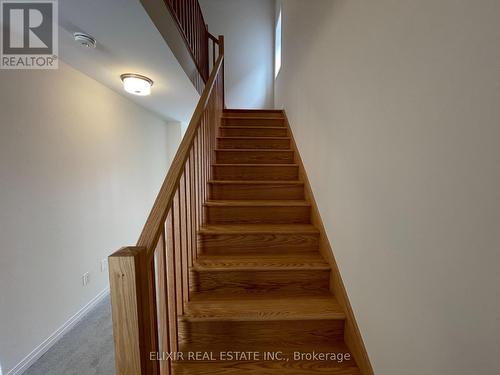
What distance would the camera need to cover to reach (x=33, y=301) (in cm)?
158

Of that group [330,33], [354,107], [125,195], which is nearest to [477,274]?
[354,107]

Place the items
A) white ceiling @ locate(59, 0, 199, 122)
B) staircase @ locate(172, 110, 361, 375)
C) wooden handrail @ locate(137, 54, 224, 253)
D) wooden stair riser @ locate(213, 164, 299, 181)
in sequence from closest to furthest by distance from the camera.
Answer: wooden handrail @ locate(137, 54, 224, 253) < staircase @ locate(172, 110, 361, 375) < white ceiling @ locate(59, 0, 199, 122) < wooden stair riser @ locate(213, 164, 299, 181)

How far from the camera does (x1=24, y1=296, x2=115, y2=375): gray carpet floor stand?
154 centimetres

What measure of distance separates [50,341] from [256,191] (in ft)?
6.35

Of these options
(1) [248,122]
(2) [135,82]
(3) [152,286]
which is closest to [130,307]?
(3) [152,286]

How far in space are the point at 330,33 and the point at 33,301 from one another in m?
2.73

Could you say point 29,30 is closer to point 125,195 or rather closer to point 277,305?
point 125,195

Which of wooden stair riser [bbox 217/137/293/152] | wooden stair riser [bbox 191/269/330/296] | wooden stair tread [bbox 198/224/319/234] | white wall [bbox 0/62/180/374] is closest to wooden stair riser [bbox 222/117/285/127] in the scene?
wooden stair riser [bbox 217/137/293/152]

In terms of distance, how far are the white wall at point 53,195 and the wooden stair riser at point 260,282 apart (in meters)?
1.19

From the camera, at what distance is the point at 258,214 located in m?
1.83

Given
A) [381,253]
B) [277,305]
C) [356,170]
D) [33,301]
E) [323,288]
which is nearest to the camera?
[381,253]

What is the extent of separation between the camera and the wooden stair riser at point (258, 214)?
1.81m

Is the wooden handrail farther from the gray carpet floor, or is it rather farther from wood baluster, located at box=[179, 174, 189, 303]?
the gray carpet floor

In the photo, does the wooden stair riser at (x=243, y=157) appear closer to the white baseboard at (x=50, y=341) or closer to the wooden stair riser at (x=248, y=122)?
the wooden stair riser at (x=248, y=122)
